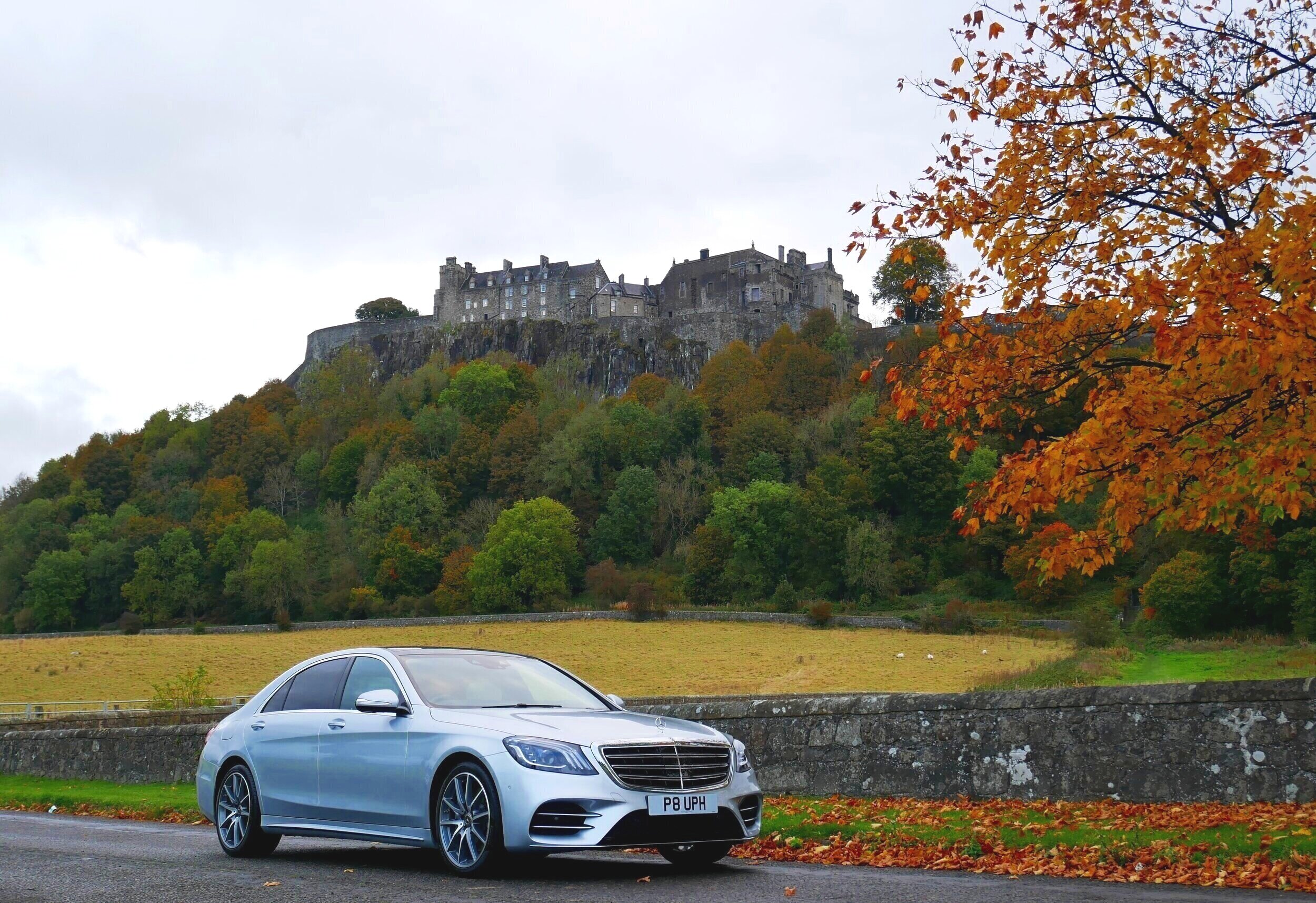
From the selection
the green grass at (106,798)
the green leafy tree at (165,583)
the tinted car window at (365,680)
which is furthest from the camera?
the green leafy tree at (165,583)

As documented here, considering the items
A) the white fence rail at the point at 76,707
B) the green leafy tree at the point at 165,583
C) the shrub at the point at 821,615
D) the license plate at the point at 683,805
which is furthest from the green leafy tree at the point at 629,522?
the license plate at the point at 683,805

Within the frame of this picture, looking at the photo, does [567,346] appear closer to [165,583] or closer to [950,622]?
[165,583]

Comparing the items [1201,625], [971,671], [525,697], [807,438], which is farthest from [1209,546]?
[525,697]

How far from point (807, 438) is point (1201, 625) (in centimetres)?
5002

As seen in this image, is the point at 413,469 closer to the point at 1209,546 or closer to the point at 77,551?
the point at 77,551

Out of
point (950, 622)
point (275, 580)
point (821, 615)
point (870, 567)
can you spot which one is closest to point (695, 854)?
point (950, 622)

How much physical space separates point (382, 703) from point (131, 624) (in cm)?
10064

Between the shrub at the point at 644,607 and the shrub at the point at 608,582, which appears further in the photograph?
the shrub at the point at 608,582

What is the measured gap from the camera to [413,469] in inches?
4471

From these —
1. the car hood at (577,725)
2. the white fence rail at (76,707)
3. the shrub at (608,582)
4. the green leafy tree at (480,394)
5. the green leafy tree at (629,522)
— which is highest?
the green leafy tree at (480,394)

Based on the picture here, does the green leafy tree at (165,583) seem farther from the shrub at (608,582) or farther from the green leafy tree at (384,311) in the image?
the green leafy tree at (384,311)

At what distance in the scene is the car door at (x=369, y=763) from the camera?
9.45 m

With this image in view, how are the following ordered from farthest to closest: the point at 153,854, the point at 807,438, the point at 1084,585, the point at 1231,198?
1. the point at 807,438
2. the point at 1084,585
3. the point at 1231,198
4. the point at 153,854

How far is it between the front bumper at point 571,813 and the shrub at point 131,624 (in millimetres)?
95995
